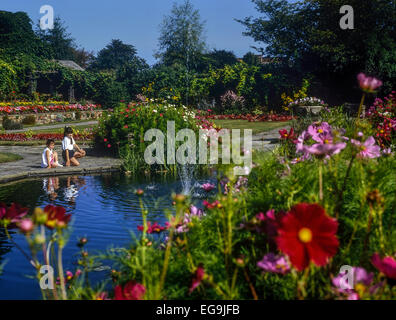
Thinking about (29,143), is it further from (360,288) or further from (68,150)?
(360,288)

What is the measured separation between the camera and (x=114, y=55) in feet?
237

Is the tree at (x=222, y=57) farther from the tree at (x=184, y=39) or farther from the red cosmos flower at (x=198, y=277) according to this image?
the red cosmos flower at (x=198, y=277)

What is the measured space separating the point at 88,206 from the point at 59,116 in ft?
61.2

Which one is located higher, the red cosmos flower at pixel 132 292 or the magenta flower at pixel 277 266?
the magenta flower at pixel 277 266

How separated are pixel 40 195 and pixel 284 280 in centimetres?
531

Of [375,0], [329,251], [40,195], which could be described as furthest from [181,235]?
[375,0]

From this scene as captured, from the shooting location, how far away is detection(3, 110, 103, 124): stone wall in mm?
21009

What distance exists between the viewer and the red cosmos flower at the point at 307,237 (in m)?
1.22

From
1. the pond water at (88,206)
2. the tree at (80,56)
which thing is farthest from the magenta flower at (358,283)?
the tree at (80,56)

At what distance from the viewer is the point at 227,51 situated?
49219mm

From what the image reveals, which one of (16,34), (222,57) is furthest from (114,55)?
(16,34)

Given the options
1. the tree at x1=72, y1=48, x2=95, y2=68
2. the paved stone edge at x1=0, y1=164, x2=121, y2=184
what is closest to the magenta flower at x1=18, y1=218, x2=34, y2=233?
the paved stone edge at x1=0, y1=164, x2=121, y2=184

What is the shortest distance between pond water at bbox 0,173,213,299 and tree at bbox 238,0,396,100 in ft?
53.1

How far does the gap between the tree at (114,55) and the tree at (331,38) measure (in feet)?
144
